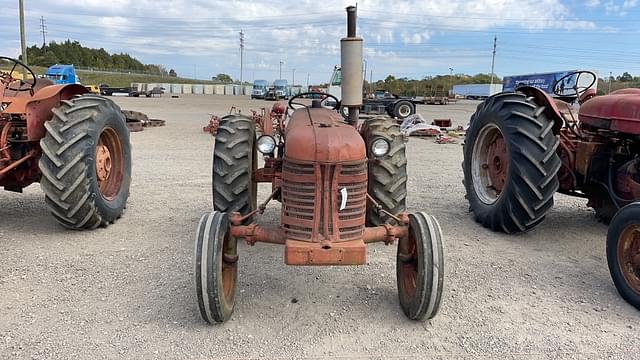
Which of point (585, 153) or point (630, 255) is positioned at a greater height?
point (585, 153)

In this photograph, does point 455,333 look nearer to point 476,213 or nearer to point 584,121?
point 476,213

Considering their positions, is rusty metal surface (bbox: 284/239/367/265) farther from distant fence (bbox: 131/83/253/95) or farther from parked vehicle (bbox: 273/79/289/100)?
distant fence (bbox: 131/83/253/95)

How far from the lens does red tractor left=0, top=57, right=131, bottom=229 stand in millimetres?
4973

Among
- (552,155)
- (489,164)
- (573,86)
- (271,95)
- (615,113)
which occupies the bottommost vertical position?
(489,164)

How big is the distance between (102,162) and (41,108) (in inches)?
31.9

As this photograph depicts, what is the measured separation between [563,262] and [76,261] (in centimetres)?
446

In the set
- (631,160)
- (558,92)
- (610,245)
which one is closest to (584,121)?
(631,160)

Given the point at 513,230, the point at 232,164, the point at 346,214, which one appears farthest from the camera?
the point at 513,230

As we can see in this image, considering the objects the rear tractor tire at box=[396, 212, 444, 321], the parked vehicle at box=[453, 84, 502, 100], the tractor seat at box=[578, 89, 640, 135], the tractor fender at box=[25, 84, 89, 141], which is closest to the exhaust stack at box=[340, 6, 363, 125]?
the rear tractor tire at box=[396, 212, 444, 321]

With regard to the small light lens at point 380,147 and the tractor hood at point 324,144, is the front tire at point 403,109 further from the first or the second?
the tractor hood at point 324,144

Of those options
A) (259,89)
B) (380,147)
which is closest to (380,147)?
(380,147)

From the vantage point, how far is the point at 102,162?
5773mm

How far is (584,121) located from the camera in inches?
226

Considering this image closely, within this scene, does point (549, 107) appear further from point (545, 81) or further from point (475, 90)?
point (475, 90)
